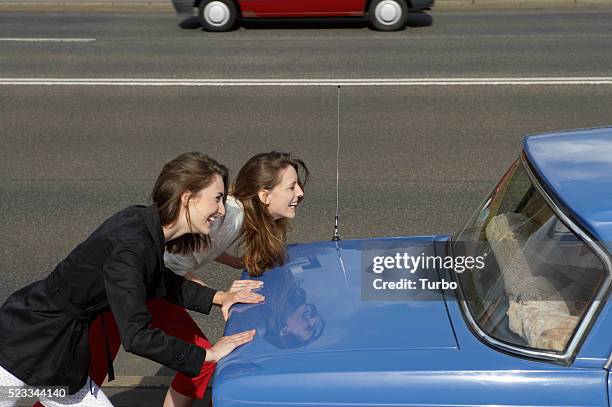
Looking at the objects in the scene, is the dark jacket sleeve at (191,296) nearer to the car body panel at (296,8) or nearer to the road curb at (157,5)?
the car body panel at (296,8)

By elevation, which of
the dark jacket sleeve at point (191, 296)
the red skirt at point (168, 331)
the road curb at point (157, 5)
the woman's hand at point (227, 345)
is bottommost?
the road curb at point (157, 5)

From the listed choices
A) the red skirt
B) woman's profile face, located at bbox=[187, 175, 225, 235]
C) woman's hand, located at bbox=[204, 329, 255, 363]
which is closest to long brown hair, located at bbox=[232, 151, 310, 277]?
the red skirt

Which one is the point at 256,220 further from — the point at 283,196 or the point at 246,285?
the point at 246,285

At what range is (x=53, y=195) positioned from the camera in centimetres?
820

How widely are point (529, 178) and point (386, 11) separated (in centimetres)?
1337

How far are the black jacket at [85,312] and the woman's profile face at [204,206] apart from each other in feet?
0.51

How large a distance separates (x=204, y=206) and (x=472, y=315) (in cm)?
108

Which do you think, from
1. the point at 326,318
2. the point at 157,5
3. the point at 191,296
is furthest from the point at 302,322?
the point at 157,5

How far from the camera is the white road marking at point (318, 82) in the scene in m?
12.2

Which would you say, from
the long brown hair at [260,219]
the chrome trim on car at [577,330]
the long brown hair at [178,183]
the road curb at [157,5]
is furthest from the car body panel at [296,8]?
the chrome trim on car at [577,330]

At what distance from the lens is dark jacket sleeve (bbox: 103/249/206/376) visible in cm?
319

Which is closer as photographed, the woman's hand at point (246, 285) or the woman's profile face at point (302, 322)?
the woman's profile face at point (302, 322)

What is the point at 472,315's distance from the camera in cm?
318

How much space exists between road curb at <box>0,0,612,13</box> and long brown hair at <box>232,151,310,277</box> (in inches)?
611
